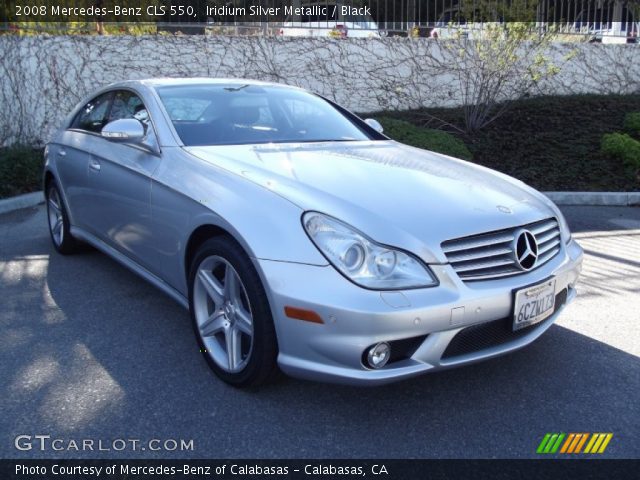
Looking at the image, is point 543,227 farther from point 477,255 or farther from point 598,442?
point 598,442

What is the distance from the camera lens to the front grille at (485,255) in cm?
259

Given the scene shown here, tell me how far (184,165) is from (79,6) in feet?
27.9

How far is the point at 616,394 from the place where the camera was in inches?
114

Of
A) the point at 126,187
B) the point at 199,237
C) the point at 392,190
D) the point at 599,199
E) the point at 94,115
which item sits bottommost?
the point at 599,199

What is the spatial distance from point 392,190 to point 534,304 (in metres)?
0.83

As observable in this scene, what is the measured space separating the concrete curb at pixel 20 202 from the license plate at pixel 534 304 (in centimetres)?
627

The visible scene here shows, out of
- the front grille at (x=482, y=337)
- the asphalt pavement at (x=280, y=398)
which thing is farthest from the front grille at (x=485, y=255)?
the asphalt pavement at (x=280, y=398)

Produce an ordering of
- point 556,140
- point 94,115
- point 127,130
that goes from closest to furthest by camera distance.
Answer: point 127,130, point 94,115, point 556,140

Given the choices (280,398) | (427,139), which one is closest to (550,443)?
(280,398)

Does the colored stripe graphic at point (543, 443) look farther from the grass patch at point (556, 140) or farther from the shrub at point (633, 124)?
the shrub at point (633, 124)

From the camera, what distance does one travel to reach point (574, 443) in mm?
2514

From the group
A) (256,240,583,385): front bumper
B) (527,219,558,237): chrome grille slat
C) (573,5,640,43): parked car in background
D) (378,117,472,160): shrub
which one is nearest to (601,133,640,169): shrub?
(378,117,472,160): shrub

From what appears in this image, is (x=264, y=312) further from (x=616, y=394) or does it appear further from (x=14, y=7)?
(x=14, y=7)
